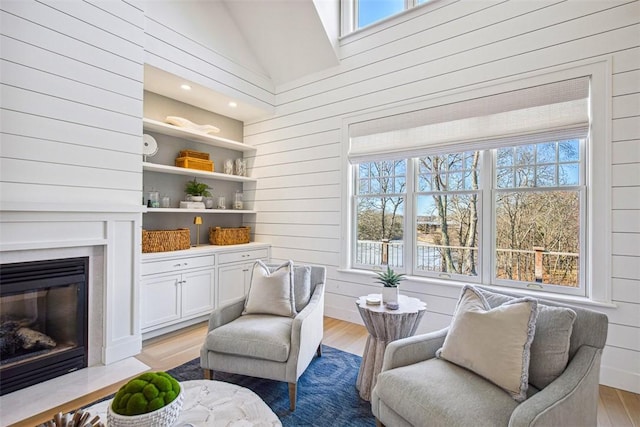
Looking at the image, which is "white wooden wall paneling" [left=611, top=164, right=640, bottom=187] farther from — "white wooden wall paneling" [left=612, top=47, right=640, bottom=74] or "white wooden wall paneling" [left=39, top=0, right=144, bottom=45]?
"white wooden wall paneling" [left=39, top=0, right=144, bottom=45]

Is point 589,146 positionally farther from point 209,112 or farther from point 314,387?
point 209,112

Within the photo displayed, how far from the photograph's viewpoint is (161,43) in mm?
3166

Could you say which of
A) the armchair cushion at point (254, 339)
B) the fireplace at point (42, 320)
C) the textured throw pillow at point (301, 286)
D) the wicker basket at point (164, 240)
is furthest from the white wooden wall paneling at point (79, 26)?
the armchair cushion at point (254, 339)

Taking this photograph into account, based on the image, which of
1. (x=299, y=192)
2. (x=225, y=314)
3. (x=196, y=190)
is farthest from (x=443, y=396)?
(x=196, y=190)

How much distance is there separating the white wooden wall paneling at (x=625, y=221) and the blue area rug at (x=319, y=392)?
2.34m

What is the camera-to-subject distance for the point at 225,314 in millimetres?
2357

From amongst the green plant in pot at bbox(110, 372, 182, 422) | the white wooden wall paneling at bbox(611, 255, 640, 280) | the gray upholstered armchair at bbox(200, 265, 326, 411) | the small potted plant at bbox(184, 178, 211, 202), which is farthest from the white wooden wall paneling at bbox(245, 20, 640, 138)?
the green plant in pot at bbox(110, 372, 182, 422)

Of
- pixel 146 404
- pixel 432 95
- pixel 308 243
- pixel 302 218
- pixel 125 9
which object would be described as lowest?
pixel 146 404

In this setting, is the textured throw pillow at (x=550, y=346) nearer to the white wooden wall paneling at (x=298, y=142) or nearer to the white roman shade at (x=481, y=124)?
the white roman shade at (x=481, y=124)

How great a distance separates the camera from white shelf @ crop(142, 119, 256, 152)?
3331 mm

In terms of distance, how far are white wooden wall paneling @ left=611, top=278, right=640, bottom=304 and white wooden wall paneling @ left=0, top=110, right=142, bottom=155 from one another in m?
4.20

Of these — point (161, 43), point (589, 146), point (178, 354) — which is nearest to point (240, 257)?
point (178, 354)

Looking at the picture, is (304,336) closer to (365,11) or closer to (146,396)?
(146,396)

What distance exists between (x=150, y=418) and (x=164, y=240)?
2604mm
